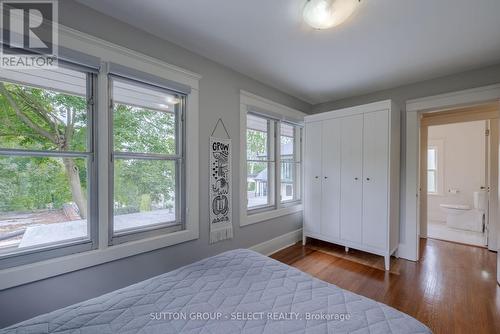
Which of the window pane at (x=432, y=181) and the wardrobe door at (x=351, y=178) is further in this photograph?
the window pane at (x=432, y=181)

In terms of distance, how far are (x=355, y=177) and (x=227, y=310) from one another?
2.48m

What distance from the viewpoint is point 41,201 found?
4.95ft

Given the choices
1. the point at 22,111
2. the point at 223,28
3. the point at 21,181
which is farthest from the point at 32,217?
the point at 223,28

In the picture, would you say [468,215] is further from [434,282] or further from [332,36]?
[332,36]


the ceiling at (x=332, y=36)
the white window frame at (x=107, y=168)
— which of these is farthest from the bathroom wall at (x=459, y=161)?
the white window frame at (x=107, y=168)

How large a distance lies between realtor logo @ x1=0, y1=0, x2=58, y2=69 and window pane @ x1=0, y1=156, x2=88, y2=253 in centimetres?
62

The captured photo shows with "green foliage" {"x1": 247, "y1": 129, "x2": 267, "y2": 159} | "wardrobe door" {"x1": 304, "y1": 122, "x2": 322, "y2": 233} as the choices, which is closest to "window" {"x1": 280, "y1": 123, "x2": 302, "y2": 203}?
"wardrobe door" {"x1": 304, "y1": 122, "x2": 322, "y2": 233}

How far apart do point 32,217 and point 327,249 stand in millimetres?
3289

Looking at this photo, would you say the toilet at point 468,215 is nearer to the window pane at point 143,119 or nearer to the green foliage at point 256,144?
the green foliage at point 256,144

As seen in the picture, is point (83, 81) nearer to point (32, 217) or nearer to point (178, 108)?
point (178, 108)

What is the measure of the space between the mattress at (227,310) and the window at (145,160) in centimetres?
81

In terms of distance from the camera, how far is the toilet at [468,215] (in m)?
4.10

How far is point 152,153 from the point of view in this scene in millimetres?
2006

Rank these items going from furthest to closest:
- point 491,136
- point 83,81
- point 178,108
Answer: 1. point 491,136
2. point 178,108
3. point 83,81
